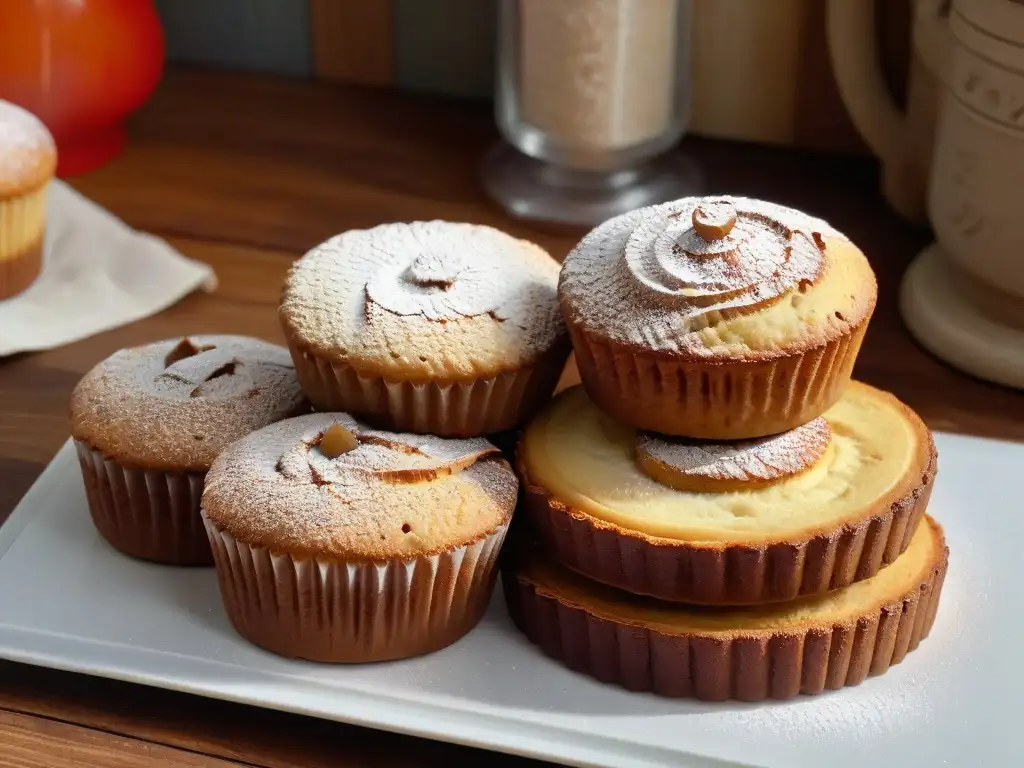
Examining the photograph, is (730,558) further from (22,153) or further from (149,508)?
(22,153)

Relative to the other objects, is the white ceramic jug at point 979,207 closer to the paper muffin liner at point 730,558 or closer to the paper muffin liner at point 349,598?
the paper muffin liner at point 730,558

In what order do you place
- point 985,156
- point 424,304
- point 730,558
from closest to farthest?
point 730,558
point 424,304
point 985,156

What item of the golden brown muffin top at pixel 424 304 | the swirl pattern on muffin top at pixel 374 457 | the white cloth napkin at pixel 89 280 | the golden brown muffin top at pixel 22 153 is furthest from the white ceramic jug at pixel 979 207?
the golden brown muffin top at pixel 22 153

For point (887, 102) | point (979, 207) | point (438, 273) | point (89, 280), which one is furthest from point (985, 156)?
point (89, 280)

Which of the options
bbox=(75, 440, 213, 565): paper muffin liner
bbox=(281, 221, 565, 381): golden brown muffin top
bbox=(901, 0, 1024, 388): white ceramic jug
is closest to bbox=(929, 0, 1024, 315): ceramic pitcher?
bbox=(901, 0, 1024, 388): white ceramic jug

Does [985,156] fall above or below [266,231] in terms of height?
above

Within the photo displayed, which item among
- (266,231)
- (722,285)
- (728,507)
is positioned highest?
(722,285)

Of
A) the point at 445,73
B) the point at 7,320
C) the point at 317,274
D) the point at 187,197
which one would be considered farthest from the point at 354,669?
the point at 445,73
